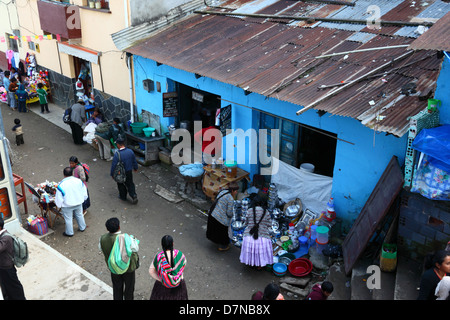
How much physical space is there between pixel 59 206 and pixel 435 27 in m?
7.75

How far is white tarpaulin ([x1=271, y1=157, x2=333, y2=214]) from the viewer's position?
9578 millimetres

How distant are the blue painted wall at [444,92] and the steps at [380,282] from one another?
2.50 meters

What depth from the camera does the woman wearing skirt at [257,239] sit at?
834 centimetres

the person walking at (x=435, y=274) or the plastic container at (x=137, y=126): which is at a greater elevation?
the person walking at (x=435, y=274)

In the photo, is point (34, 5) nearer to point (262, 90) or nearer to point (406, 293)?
point (262, 90)

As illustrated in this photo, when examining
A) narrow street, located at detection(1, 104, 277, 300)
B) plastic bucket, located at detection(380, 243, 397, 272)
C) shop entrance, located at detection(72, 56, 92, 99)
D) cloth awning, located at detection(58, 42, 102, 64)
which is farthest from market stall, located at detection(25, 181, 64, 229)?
shop entrance, located at detection(72, 56, 92, 99)

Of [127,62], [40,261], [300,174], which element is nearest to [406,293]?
[300,174]

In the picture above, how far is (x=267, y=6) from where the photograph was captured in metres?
12.2

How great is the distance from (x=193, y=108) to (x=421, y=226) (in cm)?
827

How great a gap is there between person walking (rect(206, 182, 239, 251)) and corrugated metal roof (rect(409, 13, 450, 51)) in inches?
169

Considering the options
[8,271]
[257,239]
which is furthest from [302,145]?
[8,271]

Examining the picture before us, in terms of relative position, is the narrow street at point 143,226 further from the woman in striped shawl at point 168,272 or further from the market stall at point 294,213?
the woman in striped shawl at point 168,272

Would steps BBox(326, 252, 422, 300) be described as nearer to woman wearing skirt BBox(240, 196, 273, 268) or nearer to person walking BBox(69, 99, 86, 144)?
woman wearing skirt BBox(240, 196, 273, 268)

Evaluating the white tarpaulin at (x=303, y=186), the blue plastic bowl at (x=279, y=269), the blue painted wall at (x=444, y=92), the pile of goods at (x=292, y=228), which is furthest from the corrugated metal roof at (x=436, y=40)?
the blue plastic bowl at (x=279, y=269)
